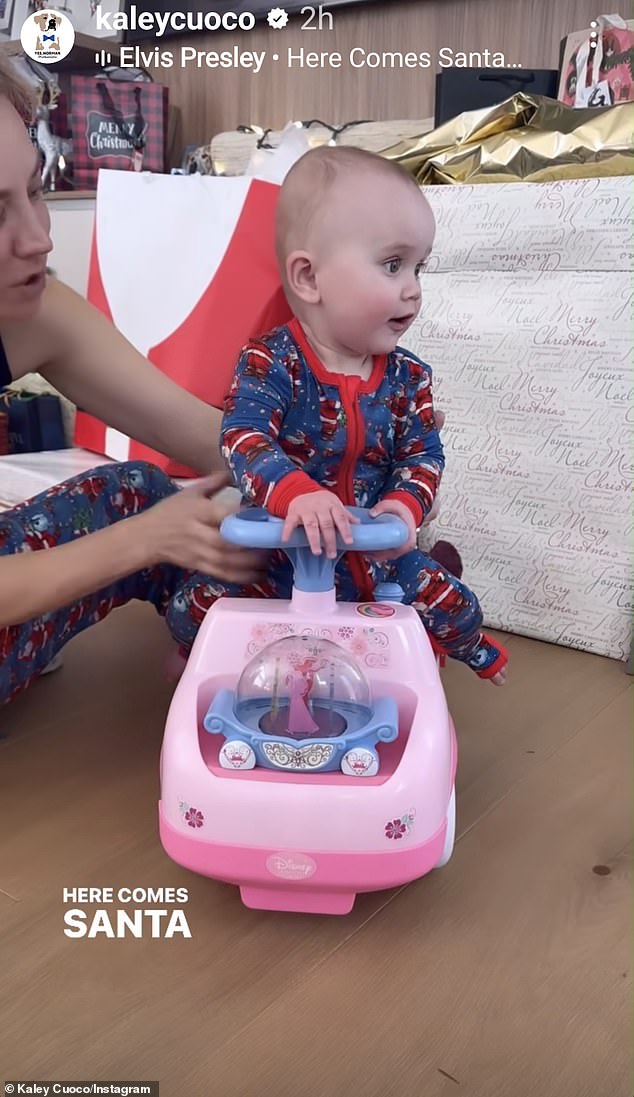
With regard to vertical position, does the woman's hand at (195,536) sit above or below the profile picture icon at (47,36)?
below

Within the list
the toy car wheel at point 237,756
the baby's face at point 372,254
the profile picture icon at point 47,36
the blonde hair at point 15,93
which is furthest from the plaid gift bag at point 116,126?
the toy car wheel at point 237,756

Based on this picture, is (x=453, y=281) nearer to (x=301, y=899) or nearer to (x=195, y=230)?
(x=195, y=230)

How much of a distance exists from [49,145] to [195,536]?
1.74 m

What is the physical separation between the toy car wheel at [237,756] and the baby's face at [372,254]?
0.45 meters

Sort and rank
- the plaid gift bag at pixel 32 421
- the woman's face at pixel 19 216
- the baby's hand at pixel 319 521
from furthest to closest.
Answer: the plaid gift bag at pixel 32 421, the woman's face at pixel 19 216, the baby's hand at pixel 319 521

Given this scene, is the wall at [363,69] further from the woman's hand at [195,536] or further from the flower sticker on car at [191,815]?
the flower sticker on car at [191,815]

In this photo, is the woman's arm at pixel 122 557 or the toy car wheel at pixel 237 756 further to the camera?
the woman's arm at pixel 122 557

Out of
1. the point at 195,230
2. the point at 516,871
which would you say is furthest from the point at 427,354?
the point at 516,871

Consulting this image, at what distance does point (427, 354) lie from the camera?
4.88 ft

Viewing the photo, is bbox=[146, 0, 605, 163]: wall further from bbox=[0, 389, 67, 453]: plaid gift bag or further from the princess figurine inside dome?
the princess figurine inside dome

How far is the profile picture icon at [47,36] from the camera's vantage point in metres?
2.30

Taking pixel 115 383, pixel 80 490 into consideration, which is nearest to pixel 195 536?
pixel 80 490

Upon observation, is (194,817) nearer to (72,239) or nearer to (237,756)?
(237,756)

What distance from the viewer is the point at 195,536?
0.89 m
